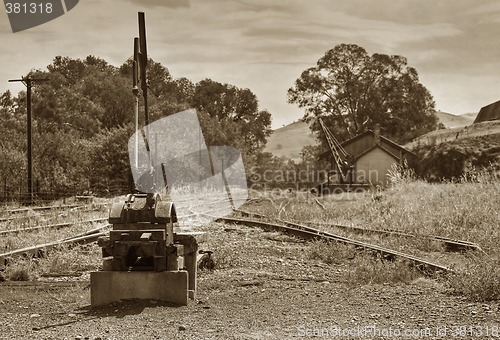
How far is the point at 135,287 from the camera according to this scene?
22.3 feet

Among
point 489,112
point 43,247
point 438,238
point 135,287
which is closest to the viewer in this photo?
point 135,287

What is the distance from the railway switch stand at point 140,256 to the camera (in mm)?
6680

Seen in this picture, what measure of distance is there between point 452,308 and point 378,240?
7.01m

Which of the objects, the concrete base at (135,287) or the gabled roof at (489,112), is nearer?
the concrete base at (135,287)

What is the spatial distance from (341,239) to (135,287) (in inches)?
265

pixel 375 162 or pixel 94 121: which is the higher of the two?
pixel 94 121

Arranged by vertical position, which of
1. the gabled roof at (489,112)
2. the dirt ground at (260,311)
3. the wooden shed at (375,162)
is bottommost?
the dirt ground at (260,311)

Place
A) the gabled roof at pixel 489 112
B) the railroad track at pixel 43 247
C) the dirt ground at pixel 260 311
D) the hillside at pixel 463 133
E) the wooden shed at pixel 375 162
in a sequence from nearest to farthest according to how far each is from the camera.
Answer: the dirt ground at pixel 260 311
the railroad track at pixel 43 247
the hillside at pixel 463 133
the wooden shed at pixel 375 162
the gabled roof at pixel 489 112

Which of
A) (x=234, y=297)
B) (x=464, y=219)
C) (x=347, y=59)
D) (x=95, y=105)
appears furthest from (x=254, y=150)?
(x=234, y=297)

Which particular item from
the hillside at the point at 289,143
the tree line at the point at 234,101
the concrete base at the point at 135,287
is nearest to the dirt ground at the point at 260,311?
the concrete base at the point at 135,287

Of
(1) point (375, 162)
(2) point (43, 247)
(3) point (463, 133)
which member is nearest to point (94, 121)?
(1) point (375, 162)

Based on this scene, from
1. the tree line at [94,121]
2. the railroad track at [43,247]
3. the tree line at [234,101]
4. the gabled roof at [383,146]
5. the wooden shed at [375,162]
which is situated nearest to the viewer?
the railroad track at [43,247]

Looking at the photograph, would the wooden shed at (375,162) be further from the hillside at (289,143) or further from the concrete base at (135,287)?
the hillside at (289,143)

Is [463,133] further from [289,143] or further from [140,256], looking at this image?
[289,143]
